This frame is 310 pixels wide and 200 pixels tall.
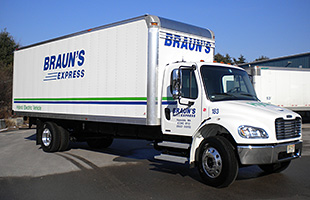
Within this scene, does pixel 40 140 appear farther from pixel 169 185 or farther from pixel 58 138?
pixel 169 185

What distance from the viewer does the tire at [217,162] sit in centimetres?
611

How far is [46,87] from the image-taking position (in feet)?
36.0

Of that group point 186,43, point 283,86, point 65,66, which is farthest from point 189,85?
point 283,86

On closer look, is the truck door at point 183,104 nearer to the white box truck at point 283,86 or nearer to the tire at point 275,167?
the tire at point 275,167

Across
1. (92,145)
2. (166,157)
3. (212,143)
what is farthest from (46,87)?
(212,143)

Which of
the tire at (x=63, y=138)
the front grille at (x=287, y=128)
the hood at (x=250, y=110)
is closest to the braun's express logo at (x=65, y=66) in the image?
the tire at (x=63, y=138)

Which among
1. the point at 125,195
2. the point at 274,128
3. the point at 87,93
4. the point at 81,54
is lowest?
the point at 125,195

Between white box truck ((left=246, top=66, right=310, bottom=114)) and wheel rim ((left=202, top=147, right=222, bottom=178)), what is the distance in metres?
13.7

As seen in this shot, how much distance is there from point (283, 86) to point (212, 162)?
52.9 ft

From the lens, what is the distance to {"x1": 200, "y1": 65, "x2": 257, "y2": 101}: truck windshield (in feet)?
23.3

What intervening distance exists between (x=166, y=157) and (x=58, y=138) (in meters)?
4.93

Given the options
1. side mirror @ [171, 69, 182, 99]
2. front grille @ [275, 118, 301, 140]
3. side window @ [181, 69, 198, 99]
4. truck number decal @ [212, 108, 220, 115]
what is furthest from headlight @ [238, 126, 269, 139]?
side mirror @ [171, 69, 182, 99]

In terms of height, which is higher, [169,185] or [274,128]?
[274,128]

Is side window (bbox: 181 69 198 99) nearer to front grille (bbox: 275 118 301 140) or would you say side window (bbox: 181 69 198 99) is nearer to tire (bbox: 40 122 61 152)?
front grille (bbox: 275 118 301 140)
